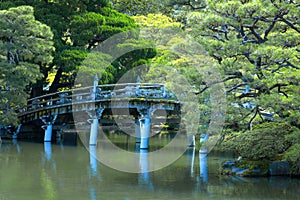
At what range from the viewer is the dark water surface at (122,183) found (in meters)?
11.5

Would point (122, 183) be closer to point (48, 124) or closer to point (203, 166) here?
point (203, 166)

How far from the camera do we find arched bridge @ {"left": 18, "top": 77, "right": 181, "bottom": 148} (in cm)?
2108

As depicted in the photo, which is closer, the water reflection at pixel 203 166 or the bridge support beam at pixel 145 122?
the water reflection at pixel 203 166

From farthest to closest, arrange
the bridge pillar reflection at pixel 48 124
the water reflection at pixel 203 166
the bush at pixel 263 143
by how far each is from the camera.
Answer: the bridge pillar reflection at pixel 48 124
the bush at pixel 263 143
the water reflection at pixel 203 166

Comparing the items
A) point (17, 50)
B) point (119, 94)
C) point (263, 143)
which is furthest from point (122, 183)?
point (17, 50)

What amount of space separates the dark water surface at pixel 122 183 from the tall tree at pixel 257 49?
1762 millimetres

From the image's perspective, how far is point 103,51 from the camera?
85.9 feet

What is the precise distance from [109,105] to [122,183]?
939 cm

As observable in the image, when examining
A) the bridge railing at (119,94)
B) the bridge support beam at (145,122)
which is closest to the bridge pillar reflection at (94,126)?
the bridge railing at (119,94)

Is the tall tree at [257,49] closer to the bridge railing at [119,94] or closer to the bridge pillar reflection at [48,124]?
the bridge railing at [119,94]

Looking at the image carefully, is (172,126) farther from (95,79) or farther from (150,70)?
(95,79)

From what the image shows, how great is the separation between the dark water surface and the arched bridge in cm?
393

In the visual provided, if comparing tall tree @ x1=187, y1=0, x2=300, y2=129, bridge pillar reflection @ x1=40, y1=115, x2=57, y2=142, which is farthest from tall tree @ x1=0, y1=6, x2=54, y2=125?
tall tree @ x1=187, y1=0, x2=300, y2=129

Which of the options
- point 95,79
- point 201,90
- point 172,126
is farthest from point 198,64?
point 172,126
